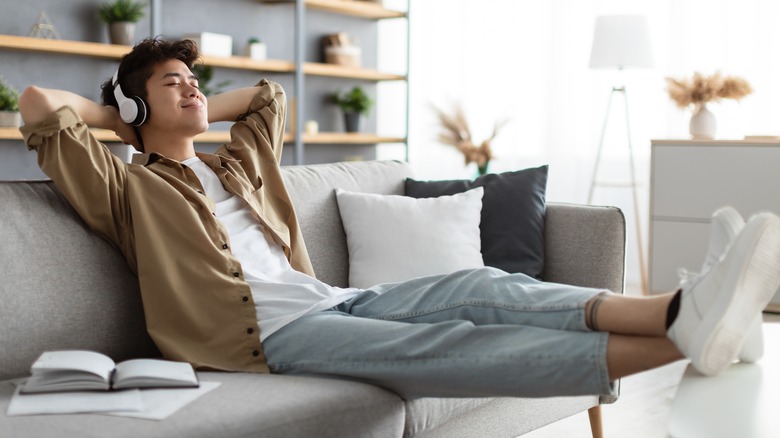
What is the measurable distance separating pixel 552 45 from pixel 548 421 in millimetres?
3832

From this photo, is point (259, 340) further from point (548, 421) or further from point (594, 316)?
point (548, 421)

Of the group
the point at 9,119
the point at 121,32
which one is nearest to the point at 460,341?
the point at 9,119

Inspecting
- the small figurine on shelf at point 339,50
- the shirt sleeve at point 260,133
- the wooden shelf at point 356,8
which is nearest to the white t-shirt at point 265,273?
the shirt sleeve at point 260,133

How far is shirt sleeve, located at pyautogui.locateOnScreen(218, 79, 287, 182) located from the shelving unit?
1.90m

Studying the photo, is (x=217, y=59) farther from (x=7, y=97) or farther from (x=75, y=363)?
(x=75, y=363)

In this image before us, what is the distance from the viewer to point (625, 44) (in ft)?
15.9

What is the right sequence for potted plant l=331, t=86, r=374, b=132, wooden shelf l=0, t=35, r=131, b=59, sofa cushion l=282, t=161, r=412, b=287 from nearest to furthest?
1. sofa cushion l=282, t=161, r=412, b=287
2. wooden shelf l=0, t=35, r=131, b=59
3. potted plant l=331, t=86, r=374, b=132

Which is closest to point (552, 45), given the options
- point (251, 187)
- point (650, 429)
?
point (650, 429)

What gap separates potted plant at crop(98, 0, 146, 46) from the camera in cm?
443

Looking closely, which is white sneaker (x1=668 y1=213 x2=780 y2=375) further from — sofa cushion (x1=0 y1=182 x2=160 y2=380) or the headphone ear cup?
the headphone ear cup

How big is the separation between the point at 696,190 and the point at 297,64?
7.76ft

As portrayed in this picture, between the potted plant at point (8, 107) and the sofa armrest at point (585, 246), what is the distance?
2.51 meters

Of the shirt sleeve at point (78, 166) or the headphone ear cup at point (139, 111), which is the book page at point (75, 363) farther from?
the headphone ear cup at point (139, 111)

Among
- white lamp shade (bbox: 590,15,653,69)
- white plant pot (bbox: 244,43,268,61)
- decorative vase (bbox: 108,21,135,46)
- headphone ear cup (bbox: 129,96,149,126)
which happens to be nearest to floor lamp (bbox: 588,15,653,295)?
white lamp shade (bbox: 590,15,653,69)
